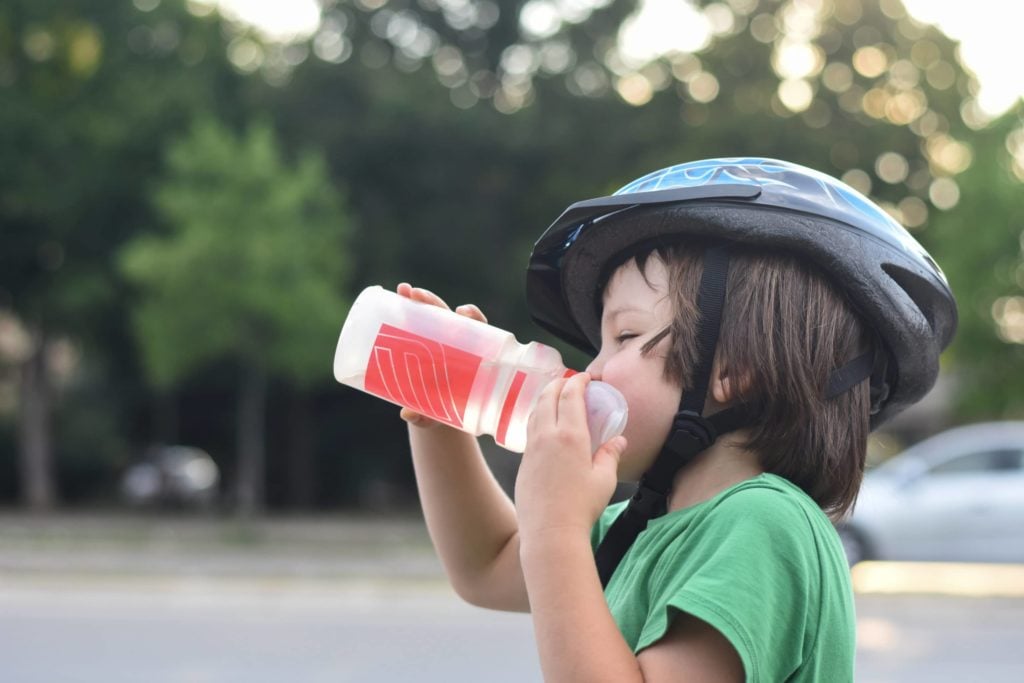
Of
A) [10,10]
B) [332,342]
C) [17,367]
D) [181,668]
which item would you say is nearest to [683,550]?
[181,668]

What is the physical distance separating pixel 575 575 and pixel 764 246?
0.48 meters

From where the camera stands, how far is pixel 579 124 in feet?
72.8

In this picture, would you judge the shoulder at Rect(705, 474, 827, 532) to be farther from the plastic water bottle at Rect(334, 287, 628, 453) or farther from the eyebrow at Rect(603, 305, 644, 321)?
the plastic water bottle at Rect(334, 287, 628, 453)

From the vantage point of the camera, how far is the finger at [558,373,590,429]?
147 centimetres

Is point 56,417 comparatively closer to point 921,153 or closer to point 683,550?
point 921,153

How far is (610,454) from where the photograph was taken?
1488mm

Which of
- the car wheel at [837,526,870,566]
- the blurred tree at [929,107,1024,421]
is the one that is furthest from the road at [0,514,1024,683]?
the blurred tree at [929,107,1024,421]

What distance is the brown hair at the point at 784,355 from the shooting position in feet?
5.10

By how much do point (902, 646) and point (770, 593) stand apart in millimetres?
8987

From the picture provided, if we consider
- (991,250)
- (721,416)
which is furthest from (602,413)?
(991,250)

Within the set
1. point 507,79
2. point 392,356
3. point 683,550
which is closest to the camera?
point 683,550

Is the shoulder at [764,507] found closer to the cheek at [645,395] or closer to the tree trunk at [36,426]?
the cheek at [645,395]

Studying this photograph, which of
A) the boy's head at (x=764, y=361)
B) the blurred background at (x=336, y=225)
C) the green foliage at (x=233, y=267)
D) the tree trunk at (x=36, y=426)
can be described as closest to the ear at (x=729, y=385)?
the boy's head at (x=764, y=361)

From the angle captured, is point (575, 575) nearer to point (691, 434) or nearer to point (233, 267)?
point (691, 434)
